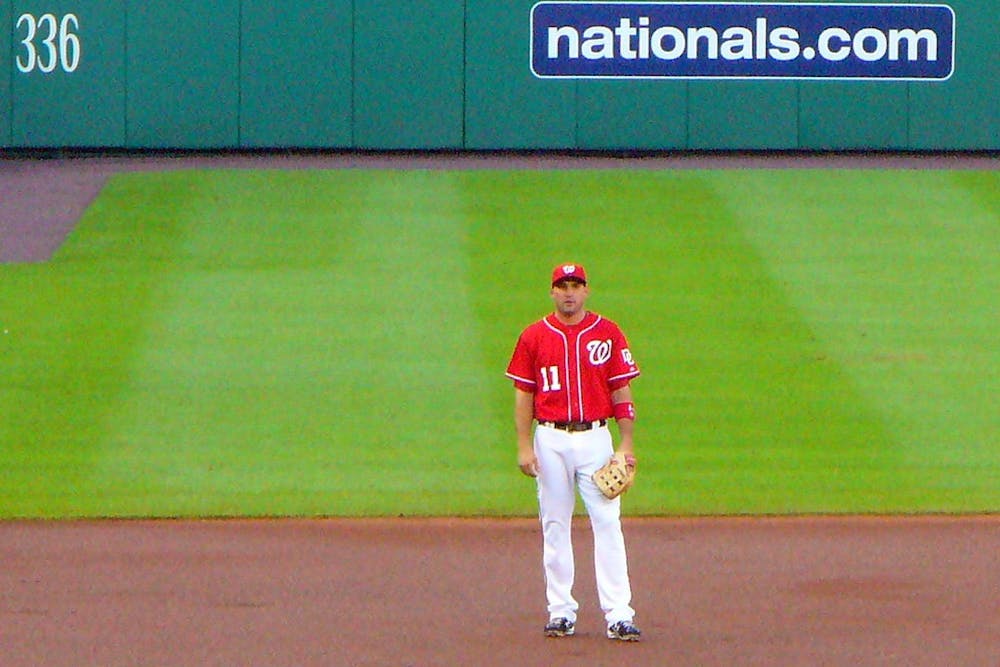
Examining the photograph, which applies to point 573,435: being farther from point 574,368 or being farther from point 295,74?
point 295,74

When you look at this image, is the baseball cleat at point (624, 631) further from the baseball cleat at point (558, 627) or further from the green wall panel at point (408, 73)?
the green wall panel at point (408, 73)

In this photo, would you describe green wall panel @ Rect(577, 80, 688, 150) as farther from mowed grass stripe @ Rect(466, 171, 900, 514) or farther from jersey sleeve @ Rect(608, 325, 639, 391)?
jersey sleeve @ Rect(608, 325, 639, 391)

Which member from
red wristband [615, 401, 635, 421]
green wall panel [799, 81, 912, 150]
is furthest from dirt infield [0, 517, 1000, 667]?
green wall panel [799, 81, 912, 150]

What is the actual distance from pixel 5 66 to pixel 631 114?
318 inches

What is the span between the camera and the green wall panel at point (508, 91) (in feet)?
69.8

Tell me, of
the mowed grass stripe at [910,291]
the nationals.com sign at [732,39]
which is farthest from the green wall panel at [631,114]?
the mowed grass stripe at [910,291]

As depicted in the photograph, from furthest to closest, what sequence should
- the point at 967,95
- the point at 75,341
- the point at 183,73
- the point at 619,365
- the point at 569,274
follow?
1. the point at 967,95
2. the point at 183,73
3. the point at 75,341
4. the point at 619,365
5. the point at 569,274

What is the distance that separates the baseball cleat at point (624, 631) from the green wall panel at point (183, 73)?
48.9 ft

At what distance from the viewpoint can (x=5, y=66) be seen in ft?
69.9

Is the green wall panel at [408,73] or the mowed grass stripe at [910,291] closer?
the mowed grass stripe at [910,291]

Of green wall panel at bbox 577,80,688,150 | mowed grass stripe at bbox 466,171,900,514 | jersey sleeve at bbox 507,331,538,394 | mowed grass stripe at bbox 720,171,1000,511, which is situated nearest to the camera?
jersey sleeve at bbox 507,331,538,394

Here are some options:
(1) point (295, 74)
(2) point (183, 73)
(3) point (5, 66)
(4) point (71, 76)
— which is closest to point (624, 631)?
Result: (1) point (295, 74)

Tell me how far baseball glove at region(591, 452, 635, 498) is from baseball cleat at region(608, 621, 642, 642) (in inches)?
23.5

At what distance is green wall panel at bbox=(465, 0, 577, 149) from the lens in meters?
21.3
